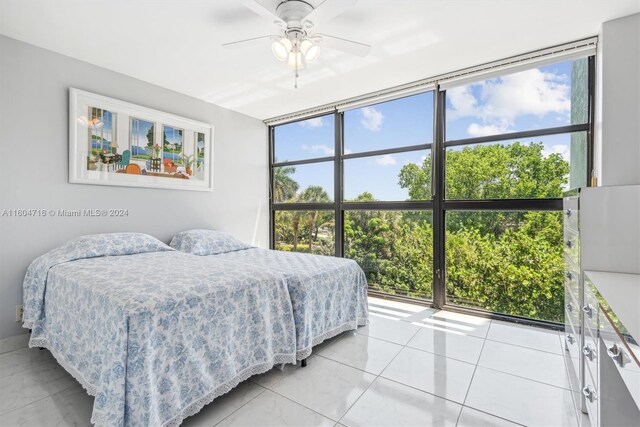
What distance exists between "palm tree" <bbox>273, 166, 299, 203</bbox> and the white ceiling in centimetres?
147

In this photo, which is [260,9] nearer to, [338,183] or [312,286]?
[312,286]

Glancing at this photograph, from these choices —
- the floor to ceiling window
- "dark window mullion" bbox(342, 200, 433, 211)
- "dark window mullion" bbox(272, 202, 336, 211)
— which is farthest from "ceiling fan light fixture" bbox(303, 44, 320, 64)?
"dark window mullion" bbox(272, 202, 336, 211)

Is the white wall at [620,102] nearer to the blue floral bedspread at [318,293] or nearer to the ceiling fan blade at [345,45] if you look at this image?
the ceiling fan blade at [345,45]

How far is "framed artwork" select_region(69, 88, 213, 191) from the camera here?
9.05 feet

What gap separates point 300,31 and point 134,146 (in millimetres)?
2106

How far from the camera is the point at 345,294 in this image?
8.60 feet

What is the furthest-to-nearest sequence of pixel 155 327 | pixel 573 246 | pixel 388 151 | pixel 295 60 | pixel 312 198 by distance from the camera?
pixel 312 198
pixel 388 151
pixel 295 60
pixel 573 246
pixel 155 327

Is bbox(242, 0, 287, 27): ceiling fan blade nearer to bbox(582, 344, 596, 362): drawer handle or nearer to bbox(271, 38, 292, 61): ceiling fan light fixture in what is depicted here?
bbox(271, 38, 292, 61): ceiling fan light fixture

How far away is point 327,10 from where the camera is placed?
1765mm

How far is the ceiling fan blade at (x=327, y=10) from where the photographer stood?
168 cm

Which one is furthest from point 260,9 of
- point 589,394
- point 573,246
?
point 589,394

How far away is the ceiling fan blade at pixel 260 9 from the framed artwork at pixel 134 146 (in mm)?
1961

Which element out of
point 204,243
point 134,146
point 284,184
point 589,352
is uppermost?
point 134,146

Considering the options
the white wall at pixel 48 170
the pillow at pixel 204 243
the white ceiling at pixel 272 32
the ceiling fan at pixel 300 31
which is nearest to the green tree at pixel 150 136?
the white wall at pixel 48 170
